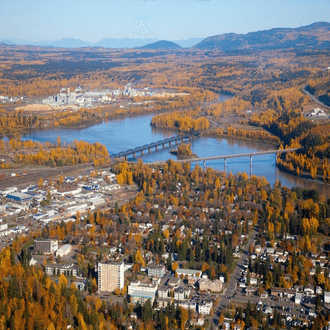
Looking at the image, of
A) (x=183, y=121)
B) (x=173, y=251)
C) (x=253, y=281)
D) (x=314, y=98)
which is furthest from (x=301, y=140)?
(x=253, y=281)

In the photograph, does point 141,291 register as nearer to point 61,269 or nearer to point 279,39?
point 61,269

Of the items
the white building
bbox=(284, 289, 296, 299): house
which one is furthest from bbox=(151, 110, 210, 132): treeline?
bbox=(284, 289, 296, 299): house

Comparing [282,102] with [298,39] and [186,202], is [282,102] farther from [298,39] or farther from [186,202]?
[298,39]

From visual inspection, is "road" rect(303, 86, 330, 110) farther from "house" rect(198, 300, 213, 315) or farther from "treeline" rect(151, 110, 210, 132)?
"house" rect(198, 300, 213, 315)

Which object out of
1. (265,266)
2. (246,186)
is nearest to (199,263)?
(265,266)

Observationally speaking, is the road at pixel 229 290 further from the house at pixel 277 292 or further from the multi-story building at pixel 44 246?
the multi-story building at pixel 44 246

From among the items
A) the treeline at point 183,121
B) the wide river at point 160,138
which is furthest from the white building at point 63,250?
the treeline at point 183,121
